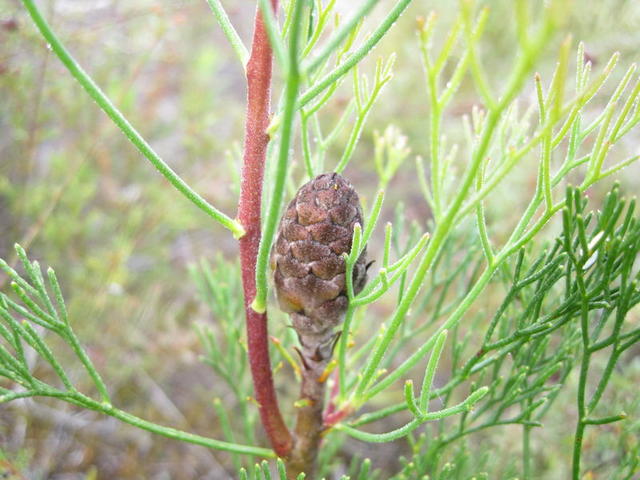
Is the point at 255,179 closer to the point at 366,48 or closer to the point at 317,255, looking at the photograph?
the point at 317,255

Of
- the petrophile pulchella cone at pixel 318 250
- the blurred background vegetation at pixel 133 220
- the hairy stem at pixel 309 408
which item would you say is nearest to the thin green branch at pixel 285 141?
the petrophile pulchella cone at pixel 318 250

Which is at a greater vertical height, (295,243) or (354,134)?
(354,134)

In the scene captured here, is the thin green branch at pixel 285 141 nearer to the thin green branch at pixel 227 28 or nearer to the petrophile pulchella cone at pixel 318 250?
the petrophile pulchella cone at pixel 318 250

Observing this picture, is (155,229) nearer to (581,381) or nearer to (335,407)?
(335,407)

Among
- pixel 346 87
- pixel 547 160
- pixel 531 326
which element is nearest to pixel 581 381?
pixel 531 326

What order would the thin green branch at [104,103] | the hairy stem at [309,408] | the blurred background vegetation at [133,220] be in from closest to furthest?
the thin green branch at [104,103], the hairy stem at [309,408], the blurred background vegetation at [133,220]

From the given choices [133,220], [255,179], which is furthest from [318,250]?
[133,220]
